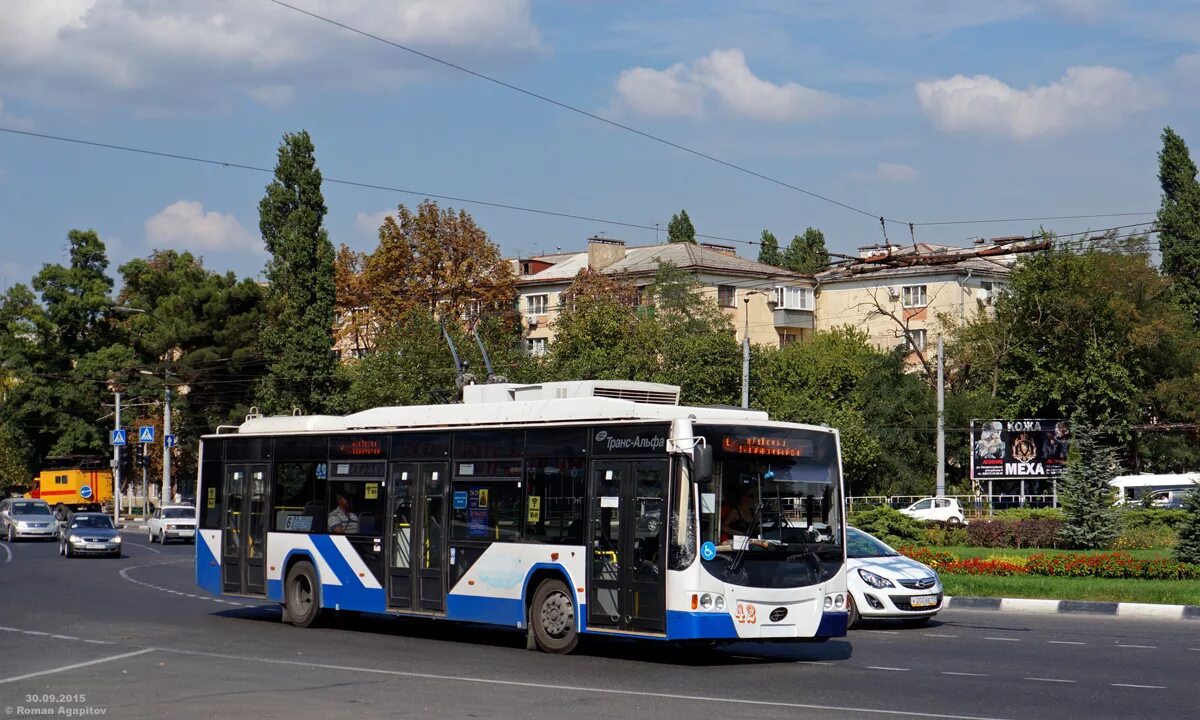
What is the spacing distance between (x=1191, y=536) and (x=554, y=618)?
1583 centimetres

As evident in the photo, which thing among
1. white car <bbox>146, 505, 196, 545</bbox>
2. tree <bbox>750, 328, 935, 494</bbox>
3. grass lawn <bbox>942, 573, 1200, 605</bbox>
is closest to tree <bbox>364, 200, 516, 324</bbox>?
tree <bbox>750, 328, 935, 494</bbox>

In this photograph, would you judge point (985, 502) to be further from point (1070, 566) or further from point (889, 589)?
point (889, 589)

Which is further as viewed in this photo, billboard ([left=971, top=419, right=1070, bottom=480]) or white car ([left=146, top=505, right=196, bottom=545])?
billboard ([left=971, top=419, right=1070, bottom=480])

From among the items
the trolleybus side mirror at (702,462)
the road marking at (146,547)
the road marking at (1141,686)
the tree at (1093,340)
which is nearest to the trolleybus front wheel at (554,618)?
the trolleybus side mirror at (702,462)

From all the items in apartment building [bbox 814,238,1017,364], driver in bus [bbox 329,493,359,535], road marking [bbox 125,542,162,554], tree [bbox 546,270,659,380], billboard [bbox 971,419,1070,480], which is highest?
apartment building [bbox 814,238,1017,364]

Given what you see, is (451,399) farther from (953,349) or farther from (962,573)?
(962,573)

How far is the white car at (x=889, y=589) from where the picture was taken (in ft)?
68.7

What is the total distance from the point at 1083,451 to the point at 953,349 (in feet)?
143

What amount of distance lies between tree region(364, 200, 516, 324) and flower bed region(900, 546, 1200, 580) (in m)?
49.0

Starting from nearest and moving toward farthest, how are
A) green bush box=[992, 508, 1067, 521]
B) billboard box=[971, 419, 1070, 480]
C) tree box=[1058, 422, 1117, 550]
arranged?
tree box=[1058, 422, 1117, 550] < green bush box=[992, 508, 1067, 521] < billboard box=[971, 419, 1070, 480]

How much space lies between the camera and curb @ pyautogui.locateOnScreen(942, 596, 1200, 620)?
2289 cm

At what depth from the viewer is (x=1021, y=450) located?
2478 inches

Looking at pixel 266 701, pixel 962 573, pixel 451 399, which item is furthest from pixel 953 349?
pixel 266 701

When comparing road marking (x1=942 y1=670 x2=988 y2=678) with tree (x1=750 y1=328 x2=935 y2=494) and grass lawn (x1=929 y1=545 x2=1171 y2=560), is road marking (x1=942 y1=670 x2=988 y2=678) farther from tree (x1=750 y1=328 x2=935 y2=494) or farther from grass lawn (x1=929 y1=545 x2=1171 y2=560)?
tree (x1=750 y1=328 x2=935 y2=494)
